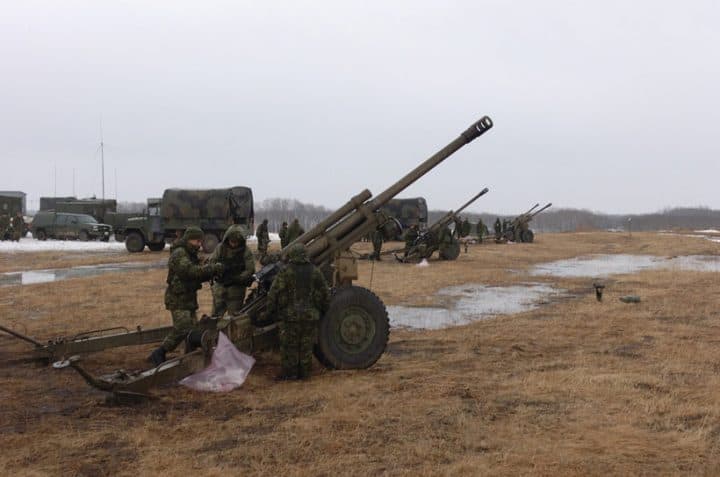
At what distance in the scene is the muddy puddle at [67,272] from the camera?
14302 millimetres

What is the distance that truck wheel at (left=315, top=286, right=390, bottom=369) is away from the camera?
576 centimetres

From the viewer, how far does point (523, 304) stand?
1098cm

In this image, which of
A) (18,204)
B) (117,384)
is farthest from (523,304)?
(18,204)

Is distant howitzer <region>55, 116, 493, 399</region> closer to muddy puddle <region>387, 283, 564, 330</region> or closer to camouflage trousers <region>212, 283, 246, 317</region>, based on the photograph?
camouflage trousers <region>212, 283, 246, 317</region>

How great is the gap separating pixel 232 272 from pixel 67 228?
2690 cm

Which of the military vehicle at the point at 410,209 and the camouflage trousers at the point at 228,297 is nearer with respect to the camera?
the camouflage trousers at the point at 228,297

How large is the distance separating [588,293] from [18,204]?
3792cm

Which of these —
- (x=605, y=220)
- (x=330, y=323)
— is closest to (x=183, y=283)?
(x=330, y=323)

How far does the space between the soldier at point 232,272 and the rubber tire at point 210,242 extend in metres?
15.1

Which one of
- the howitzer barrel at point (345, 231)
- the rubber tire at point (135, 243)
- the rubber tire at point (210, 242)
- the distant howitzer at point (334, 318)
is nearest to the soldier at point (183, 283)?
the distant howitzer at point (334, 318)

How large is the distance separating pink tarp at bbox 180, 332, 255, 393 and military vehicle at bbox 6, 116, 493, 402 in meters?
0.08

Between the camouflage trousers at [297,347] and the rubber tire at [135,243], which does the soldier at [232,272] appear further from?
the rubber tire at [135,243]

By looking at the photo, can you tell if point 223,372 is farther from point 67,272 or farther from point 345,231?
point 67,272

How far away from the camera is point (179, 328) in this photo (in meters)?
5.73
